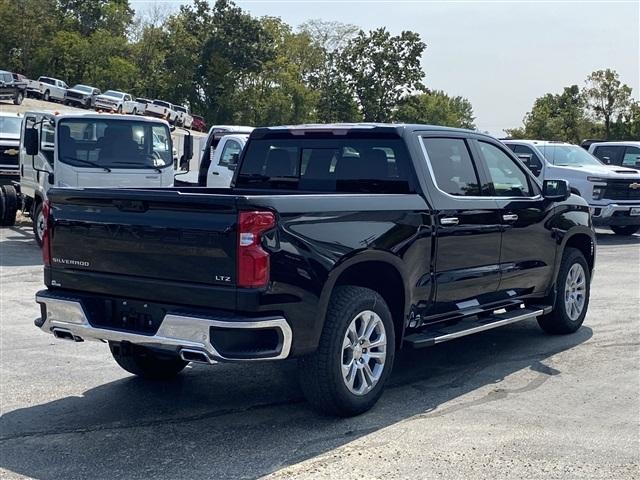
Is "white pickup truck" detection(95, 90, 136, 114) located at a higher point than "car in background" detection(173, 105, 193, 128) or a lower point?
higher

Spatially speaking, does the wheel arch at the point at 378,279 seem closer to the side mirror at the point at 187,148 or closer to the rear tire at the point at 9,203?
the side mirror at the point at 187,148

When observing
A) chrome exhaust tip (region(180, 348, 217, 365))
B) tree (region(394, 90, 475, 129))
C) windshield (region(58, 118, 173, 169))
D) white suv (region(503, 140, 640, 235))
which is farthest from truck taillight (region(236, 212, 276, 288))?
tree (region(394, 90, 475, 129))

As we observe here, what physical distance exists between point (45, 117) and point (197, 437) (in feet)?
34.6

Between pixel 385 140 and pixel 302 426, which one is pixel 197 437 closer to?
pixel 302 426

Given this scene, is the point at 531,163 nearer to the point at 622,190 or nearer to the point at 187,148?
the point at 622,190

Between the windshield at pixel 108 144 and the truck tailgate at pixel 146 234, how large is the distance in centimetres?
830

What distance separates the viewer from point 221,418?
585 cm

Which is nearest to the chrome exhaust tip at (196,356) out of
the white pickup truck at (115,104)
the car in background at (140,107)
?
the white pickup truck at (115,104)

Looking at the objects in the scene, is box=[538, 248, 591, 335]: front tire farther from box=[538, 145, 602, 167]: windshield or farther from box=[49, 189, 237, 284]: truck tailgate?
box=[538, 145, 602, 167]: windshield

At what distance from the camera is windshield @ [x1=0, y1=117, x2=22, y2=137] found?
19.9 m

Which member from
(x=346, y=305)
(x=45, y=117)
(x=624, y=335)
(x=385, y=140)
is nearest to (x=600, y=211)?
(x=624, y=335)

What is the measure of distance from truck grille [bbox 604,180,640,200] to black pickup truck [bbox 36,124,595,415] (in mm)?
10099

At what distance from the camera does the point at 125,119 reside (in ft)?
47.1

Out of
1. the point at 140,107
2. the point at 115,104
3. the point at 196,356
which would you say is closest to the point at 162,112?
the point at 140,107
